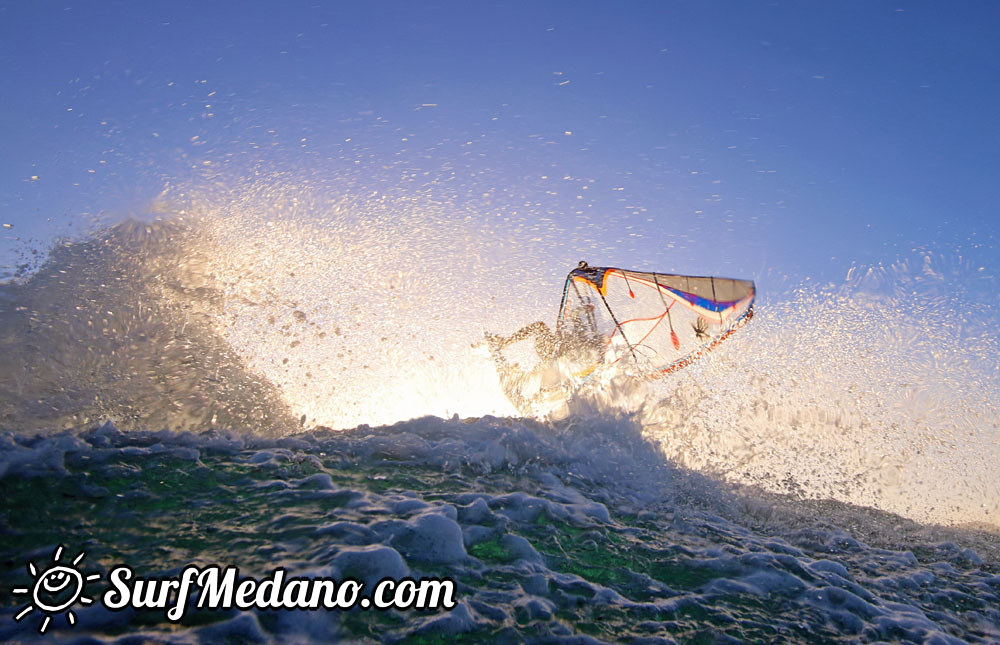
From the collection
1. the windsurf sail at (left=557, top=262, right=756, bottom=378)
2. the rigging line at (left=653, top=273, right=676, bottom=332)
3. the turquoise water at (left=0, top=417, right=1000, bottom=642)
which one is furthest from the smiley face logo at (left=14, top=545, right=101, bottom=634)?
the rigging line at (left=653, top=273, right=676, bottom=332)

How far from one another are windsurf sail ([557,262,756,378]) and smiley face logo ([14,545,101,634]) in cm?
1045

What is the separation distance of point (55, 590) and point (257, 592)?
1060 millimetres

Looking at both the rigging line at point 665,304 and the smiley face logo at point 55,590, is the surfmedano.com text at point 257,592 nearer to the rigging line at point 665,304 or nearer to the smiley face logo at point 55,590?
the smiley face logo at point 55,590

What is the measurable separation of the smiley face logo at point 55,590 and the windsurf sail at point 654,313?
34.3ft

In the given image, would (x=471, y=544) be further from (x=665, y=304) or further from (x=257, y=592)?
(x=665, y=304)

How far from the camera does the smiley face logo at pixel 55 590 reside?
8.59ft

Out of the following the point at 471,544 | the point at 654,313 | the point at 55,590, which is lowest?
the point at 55,590

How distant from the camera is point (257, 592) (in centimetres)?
288

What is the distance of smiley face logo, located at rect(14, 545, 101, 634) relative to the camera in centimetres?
262

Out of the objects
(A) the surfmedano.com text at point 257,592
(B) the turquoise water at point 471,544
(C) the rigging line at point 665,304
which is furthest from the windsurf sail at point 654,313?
(A) the surfmedano.com text at point 257,592

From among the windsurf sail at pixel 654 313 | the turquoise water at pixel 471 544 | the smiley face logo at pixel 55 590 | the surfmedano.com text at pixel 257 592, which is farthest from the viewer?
the windsurf sail at pixel 654 313

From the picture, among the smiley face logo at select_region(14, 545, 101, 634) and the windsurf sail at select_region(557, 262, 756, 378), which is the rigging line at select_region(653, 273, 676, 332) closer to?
the windsurf sail at select_region(557, 262, 756, 378)

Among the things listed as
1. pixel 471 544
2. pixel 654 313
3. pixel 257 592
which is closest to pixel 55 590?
pixel 257 592

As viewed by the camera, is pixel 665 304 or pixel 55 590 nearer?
pixel 55 590
